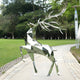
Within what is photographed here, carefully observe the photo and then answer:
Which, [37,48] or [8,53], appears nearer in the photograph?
[37,48]

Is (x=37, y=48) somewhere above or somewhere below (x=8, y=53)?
above

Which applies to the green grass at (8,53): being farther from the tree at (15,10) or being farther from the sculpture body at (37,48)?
the tree at (15,10)

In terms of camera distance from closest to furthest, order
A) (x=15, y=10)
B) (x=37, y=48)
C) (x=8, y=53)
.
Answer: (x=37, y=48)
(x=8, y=53)
(x=15, y=10)

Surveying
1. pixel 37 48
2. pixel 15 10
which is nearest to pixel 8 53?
pixel 37 48

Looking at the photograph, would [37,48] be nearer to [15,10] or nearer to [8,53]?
[8,53]

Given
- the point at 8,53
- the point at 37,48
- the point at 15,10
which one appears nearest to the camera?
the point at 37,48

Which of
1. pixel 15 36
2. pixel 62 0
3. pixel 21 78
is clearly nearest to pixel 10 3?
pixel 15 36

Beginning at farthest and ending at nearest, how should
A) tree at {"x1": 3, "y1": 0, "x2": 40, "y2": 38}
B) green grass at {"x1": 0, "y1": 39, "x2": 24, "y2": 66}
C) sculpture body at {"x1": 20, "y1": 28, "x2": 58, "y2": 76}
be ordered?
tree at {"x1": 3, "y1": 0, "x2": 40, "y2": 38} → green grass at {"x1": 0, "y1": 39, "x2": 24, "y2": 66} → sculpture body at {"x1": 20, "y1": 28, "x2": 58, "y2": 76}

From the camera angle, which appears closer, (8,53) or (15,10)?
(8,53)

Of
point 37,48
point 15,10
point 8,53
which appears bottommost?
point 8,53

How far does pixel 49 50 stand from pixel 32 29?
3.50ft

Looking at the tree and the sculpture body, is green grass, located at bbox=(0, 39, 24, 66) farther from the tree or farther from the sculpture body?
the tree

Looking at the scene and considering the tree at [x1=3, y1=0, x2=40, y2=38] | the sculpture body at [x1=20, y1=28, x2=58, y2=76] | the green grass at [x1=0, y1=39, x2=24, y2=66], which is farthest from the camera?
the tree at [x1=3, y1=0, x2=40, y2=38]

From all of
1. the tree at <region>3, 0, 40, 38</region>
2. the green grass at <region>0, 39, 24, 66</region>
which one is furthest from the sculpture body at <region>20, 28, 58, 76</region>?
the tree at <region>3, 0, 40, 38</region>
